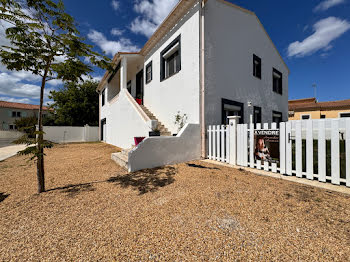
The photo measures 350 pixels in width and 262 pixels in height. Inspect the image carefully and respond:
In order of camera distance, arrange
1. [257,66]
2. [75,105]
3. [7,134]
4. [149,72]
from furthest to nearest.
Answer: [75,105], [7,134], [149,72], [257,66]

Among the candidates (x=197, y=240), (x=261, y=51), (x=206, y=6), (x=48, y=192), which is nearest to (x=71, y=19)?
(x=48, y=192)

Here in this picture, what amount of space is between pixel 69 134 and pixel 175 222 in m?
20.4

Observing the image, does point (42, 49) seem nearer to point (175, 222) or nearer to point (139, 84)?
point (175, 222)

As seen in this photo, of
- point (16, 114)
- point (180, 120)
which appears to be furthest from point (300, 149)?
point (16, 114)

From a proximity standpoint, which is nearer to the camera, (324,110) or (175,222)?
(175,222)

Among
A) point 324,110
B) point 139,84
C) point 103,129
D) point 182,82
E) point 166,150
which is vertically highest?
point 139,84

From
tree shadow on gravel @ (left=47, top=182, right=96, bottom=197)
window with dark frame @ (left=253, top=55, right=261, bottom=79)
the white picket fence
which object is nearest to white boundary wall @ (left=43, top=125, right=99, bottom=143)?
tree shadow on gravel @ (left=47, top=182, right=96, bottom=197)

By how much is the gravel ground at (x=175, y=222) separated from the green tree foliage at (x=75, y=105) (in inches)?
839

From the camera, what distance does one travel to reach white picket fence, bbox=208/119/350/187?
3168mm

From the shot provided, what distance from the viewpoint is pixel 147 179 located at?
390 cm

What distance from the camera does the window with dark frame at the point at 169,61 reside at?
25.7ft

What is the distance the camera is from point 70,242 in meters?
1.75

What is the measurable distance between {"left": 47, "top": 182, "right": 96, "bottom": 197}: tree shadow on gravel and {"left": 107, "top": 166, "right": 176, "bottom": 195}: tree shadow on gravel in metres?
0.51

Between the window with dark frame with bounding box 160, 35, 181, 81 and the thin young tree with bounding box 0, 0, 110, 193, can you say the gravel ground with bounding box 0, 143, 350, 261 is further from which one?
the window with dark frame with bounding box 160, 35, 181, 81
